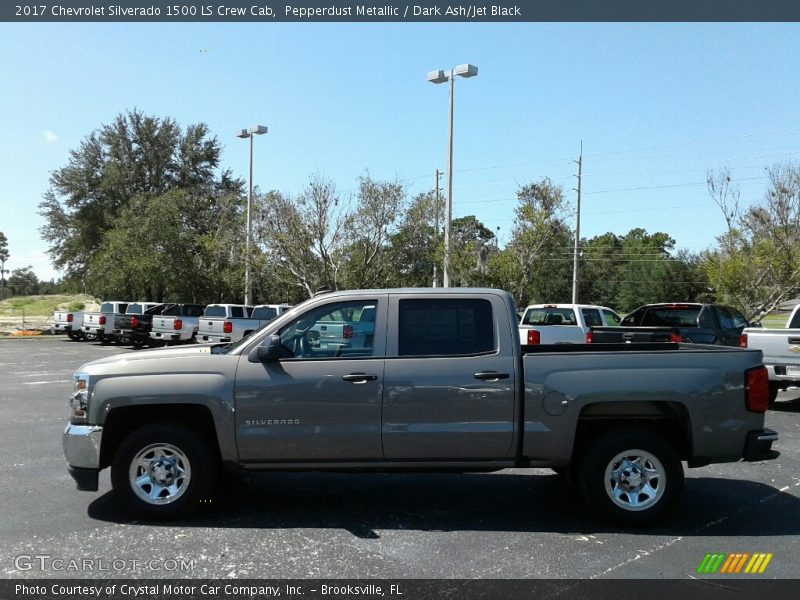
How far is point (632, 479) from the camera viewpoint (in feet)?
18.4

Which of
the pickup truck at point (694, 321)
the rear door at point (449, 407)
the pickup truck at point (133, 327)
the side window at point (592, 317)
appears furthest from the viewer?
the pickup truck at point (133, 327)

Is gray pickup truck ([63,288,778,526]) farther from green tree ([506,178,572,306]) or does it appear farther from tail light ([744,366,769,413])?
green tree ([506,178,572,306])

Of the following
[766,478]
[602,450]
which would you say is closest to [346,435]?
[602,450]

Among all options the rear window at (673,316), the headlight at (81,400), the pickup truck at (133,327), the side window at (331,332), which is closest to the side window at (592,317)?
the rear window at (673,316)

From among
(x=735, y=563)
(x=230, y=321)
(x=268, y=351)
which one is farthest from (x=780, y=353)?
(x=230, y=321)

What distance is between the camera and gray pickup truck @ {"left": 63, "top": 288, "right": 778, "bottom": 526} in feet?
18.1

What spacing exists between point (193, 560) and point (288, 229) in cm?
2391

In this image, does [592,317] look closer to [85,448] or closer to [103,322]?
[85,448]

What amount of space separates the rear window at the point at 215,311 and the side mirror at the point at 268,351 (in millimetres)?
20805

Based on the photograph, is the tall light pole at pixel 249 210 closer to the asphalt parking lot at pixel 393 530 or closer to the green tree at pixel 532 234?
the green tree at pixel 532 234

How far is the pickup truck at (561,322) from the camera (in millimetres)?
15851

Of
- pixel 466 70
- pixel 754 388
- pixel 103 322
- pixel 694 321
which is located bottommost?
pixel 103 322

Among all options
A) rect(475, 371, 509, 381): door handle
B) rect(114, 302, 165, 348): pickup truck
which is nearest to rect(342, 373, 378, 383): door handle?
rect(475, 371, 509, 381): door handle

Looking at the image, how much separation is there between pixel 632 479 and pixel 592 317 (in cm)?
1143
